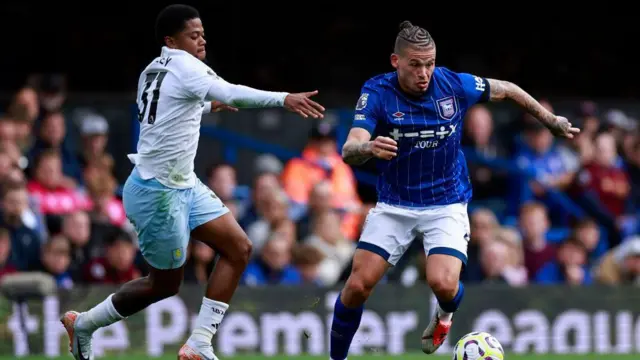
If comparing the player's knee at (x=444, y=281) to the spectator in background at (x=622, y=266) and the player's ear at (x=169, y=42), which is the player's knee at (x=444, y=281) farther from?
the spectator in background at (x=622, y=266)

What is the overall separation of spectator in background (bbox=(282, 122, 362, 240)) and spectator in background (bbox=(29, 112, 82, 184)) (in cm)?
221

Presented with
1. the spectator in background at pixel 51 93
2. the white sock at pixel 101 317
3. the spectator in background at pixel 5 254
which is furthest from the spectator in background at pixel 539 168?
the white sock at pixel 101 317

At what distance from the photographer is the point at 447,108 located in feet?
30.0

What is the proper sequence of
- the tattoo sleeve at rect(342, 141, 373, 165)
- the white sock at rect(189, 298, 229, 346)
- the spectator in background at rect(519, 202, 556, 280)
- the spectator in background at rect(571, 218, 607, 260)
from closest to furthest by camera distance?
1. the tattoo sleeve at rect(342, 141, 373, 165)
2. the white sock at rect(189, 298, 229, 346)
3. the spectator in background at rect(519, 202, 556, 280)
4. the spectator in background at rect(571, 218, 607, 260)

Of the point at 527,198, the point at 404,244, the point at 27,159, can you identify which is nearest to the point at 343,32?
the point at 527,198

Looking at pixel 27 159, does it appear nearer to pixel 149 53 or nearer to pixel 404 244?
pixel 149 53

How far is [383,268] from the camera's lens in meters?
9.21

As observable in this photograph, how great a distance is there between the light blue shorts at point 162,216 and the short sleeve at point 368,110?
3.81 feet

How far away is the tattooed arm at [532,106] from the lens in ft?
30.5

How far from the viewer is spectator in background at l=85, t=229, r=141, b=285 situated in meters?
12.8

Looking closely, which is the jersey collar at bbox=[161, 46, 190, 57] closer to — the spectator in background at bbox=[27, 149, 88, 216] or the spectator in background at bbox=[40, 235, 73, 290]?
the spectator in background at bbox=[40, 235, 73, 290]

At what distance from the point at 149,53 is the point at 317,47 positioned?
84.3 inches

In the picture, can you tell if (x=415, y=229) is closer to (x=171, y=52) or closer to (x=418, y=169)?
(x=418, y=169)

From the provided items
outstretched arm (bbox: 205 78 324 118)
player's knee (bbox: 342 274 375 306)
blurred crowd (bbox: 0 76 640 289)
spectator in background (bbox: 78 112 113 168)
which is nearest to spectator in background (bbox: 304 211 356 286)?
blurred crowd (bbox: 0 76 640 289)
